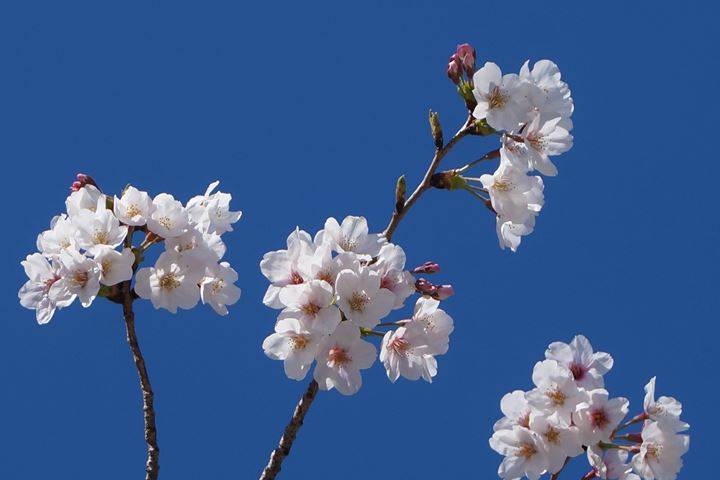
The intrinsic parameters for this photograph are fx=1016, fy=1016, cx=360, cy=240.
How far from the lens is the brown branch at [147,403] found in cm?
286

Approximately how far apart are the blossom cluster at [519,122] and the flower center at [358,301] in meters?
0.58

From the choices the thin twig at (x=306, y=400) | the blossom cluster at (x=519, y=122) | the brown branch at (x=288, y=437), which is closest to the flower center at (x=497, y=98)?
the blossom cluster at (x=519, y=122)

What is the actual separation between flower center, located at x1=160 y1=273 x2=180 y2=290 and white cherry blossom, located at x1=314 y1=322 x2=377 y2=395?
0.44 m

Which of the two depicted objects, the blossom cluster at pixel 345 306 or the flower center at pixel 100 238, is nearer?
the blossom cluster at pixel 345 306

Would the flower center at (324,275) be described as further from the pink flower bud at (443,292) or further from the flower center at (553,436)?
the flower center at (553,436)

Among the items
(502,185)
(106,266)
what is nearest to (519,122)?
(502,185)

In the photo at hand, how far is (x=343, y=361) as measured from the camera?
9.07ft

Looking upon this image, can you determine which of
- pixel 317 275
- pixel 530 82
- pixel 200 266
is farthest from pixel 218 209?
pixel 530 82

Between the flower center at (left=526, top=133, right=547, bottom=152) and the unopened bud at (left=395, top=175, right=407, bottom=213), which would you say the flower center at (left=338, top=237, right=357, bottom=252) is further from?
the flower center at (left=526, top=133, right=547, bottom=152)

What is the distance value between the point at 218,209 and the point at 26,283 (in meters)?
0.59

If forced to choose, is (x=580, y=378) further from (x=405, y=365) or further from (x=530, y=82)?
(x=530, y=82)

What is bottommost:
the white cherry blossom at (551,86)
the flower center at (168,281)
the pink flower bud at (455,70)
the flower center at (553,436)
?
the flower center at (168,281)

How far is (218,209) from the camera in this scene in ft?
9.92

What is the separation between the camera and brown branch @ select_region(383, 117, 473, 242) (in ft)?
9.66
